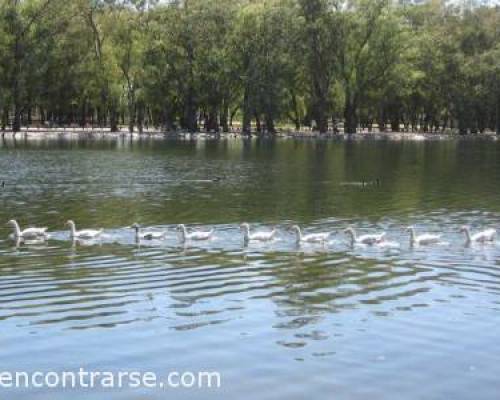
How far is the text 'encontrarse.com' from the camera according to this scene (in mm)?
12977

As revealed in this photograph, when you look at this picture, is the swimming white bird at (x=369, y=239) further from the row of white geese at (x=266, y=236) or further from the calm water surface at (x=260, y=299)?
the calm water surface at (x=260, y=299)

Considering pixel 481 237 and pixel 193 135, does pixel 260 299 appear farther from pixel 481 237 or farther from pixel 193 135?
pixel 193 135

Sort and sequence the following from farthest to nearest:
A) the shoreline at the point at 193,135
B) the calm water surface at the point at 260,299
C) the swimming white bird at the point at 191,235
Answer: the shoreline at the point at 193,135
the swimming white bird at the point at 191,235
the calm water surface at the point at 260,299

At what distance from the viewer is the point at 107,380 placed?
43.2 ft

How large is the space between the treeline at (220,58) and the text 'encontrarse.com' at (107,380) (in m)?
86.7

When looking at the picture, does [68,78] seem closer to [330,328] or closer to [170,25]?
[170,25]

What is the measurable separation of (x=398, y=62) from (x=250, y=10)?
70.2ft

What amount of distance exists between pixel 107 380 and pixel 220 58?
92.2 meters

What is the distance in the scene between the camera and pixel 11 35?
316ft

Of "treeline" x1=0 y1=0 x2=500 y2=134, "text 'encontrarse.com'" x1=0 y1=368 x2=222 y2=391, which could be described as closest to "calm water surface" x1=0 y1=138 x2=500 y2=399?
"text 'encontrarse.com'" x1=0 y1=368 x2=222 y2=391

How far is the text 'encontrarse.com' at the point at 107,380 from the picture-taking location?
12977 mm

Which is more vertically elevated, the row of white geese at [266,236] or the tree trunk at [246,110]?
the tree trunk at [246,110]

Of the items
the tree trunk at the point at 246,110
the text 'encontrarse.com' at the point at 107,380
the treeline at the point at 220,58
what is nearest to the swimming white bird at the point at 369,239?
the text 'encontrarse.com' at the point at 107,380

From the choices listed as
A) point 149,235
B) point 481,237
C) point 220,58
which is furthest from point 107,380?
point 220,58
